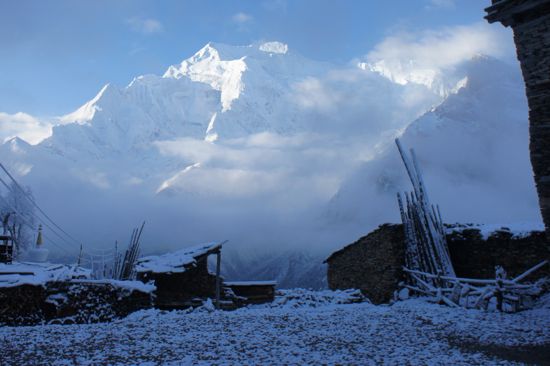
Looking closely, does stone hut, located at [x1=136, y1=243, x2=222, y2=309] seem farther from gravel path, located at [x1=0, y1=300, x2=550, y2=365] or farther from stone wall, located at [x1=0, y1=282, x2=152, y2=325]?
gravel path, located at [x1=0, y1=300, x2=550, y2=365]

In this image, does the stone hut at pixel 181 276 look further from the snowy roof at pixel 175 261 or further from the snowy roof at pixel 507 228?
the snowy roof at pixel 507 228

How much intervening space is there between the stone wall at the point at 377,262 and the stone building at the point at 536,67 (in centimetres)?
973

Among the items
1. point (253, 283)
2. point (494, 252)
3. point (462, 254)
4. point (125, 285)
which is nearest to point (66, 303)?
point (125, 285)

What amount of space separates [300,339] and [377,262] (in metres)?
11.0

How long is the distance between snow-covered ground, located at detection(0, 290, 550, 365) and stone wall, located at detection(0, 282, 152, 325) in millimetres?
1159

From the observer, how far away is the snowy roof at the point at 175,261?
21.4 metres

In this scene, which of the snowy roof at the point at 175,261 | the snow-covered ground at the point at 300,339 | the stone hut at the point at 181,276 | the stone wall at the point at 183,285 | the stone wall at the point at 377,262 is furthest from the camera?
the snowy roof at the point at 175,261

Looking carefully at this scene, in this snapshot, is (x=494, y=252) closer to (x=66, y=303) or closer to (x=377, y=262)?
(x=377, y=262)

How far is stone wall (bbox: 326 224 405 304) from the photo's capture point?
19.5 meters

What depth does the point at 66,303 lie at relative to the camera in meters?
15.8

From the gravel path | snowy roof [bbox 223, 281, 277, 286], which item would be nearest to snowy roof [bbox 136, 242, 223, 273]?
snowy roof [bbox 223, 281, 277, 286]

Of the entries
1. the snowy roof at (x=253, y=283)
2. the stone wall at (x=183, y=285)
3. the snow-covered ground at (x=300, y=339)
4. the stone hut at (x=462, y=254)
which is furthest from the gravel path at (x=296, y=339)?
the snowy roof at (x=253, y=283)

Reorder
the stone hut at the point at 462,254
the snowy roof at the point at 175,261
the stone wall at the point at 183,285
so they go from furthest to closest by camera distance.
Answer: the snowy roof at the point at 175,261
the stone wall at the point at 183,285
the stone hut at the point at 462,254

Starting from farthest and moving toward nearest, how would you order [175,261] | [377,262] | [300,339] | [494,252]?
[175,261]
[377,262]
[494,252]
[300,339]
